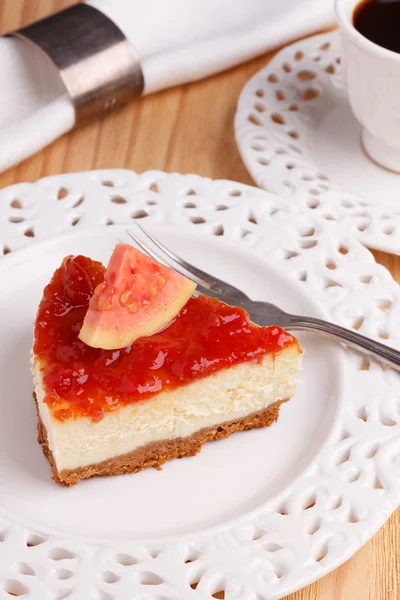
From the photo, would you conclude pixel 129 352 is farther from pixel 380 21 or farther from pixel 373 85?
pixel 380 21

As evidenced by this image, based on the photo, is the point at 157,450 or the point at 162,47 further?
the point at 162,47

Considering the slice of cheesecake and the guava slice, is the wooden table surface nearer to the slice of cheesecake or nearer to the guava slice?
the slice of cheesecake

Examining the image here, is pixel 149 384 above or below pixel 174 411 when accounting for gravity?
above

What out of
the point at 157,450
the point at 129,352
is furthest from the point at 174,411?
the point at 129,352

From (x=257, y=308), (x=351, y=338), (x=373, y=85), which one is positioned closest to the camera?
(x=351, y=338)

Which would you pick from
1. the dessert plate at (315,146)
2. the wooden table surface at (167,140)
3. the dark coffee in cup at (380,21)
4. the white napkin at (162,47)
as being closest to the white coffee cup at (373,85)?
the dark coffee in cup at (380,21)

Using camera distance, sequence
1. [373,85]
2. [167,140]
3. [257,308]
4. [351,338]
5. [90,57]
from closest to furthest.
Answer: [351,338]
[257,308]
[373,85]
[90,57]
[167,140]
